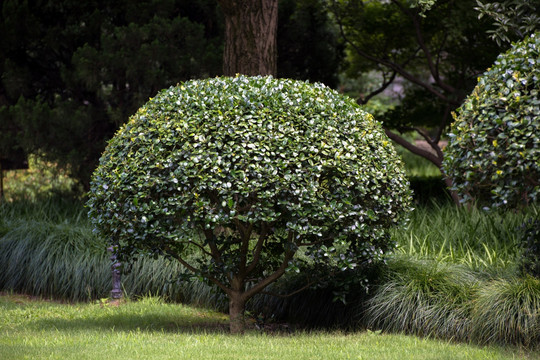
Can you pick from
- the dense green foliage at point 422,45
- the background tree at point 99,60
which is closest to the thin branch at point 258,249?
the background tree at point 99,60

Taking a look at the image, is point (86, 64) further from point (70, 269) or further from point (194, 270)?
point (194, 270)

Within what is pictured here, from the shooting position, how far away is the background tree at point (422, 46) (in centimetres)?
1093

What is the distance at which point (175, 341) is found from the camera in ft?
18.0

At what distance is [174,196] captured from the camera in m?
5.41

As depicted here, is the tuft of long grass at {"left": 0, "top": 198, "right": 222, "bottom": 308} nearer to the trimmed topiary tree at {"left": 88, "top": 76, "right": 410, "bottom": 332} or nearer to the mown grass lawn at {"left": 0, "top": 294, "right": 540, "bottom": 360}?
the mown grass lawn at {"left": 0, "top": 294, "right": 540, "bottom": 360}

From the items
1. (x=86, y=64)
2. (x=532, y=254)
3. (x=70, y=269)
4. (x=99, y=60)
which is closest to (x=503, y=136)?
(x=532, y=254)

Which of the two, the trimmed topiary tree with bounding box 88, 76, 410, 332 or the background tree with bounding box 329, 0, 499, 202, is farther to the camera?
the background tree with bounding box 329, 0, 499, 202

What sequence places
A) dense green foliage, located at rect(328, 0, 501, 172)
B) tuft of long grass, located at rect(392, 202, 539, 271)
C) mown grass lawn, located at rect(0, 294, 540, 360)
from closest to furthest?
mown grass lawn, located at rect(0, 294, 540, 360), tuft of long grass, located at rect(392, 202, 539, 271), dense green foliage, located at rect(328, 0, 501, 172)

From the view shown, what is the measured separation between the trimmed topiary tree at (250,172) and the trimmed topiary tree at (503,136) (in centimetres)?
69

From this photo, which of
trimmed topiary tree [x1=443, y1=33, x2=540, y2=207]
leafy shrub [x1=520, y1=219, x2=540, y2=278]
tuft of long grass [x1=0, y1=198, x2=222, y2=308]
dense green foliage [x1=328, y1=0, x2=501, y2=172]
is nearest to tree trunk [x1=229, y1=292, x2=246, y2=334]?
tuft of long grass [x1=0, y1=198, x2=222, y2=308]

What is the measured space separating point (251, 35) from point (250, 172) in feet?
10.1

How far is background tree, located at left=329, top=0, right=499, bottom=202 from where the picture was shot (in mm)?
10930

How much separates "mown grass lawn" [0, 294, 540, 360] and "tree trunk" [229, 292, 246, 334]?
0.36 ft

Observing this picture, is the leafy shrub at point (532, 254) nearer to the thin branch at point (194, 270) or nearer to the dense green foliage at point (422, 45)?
the thin branch at point (194, 270)
